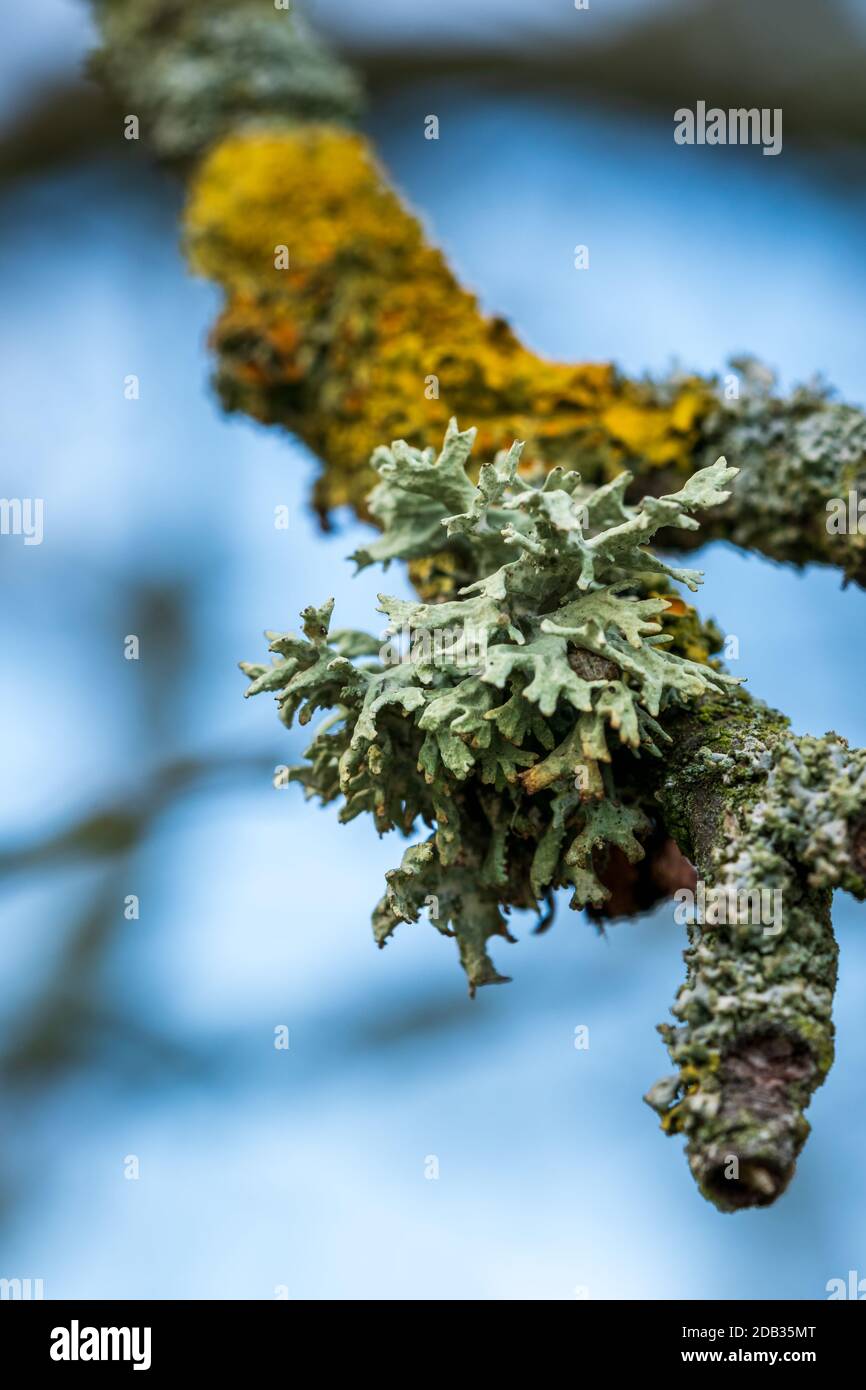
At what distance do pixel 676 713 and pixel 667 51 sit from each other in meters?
3.74

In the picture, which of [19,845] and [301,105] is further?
[19,845]

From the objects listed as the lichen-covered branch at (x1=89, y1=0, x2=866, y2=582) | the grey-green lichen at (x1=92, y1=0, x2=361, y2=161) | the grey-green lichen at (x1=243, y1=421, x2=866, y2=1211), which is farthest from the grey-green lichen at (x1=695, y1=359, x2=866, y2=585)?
the grey-green lichen at (x1=92, y1=0, x2=361, y2=161)

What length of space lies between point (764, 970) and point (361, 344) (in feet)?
6.02

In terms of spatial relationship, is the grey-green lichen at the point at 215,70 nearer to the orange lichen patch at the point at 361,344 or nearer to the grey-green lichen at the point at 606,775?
the orange lichen patch at the point at 361,344

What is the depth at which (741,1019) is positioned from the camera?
164 centimetres

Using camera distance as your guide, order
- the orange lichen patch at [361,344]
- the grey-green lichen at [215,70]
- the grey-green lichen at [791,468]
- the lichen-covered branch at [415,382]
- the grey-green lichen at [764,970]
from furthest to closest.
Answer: the grey-green lichen at [215,70], the orange lichen patch at [361,344], the lichen-covered branch at [415,382], the grey-green lichen at [791,468], the grey-green lichen at [764,970]

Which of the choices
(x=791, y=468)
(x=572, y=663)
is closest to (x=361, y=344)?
(x=791, y=468)

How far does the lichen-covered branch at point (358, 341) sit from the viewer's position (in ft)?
8.52

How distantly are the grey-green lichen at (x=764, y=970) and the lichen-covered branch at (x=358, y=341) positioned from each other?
0.80 meters

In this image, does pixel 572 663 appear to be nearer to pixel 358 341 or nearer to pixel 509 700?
pixel 509 700

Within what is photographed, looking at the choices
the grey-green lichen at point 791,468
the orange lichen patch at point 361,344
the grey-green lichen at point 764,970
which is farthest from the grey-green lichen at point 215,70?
the grey-green lichen at point 764,970

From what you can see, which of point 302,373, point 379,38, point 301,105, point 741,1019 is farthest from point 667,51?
point 741,1019
